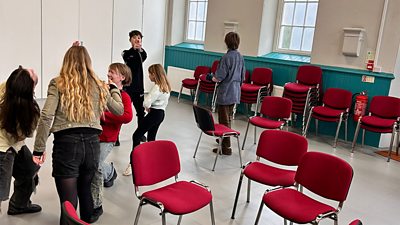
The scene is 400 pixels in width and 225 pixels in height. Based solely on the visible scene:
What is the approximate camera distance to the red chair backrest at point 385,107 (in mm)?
5027

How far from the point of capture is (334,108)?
5.59 meters

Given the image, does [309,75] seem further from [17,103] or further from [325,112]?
[17,103]

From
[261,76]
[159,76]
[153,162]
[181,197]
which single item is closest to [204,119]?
[159,76]

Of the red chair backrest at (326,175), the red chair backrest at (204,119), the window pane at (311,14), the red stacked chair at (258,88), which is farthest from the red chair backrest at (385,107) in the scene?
the red chair backrest at (326,175)

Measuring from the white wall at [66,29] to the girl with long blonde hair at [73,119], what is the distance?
494 centimetres

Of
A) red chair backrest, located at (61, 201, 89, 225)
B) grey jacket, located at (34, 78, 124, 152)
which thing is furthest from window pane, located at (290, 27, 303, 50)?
red chair backrest, located at (61, 201, 89, 225)

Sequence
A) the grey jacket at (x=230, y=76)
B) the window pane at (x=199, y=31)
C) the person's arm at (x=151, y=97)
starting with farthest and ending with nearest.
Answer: the window pane at (x=199, y=31) → the grey jacket at (x=230, y=76) → the person's arm at (x=151, y=97)

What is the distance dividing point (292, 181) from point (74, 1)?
19.6 ft

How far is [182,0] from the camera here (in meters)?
8.85

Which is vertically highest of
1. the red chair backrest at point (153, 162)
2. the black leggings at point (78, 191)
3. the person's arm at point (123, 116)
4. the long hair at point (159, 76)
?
the long hair at point (159, 76)

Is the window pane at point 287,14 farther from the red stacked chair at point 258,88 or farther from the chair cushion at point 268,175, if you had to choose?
the chair cushion at point 268,175

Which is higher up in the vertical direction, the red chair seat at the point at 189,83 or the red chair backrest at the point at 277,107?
the red chair backrest at the point at 277,107

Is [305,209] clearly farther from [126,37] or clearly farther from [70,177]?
[126,37]

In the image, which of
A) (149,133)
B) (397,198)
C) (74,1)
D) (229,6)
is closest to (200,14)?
(229,6)
